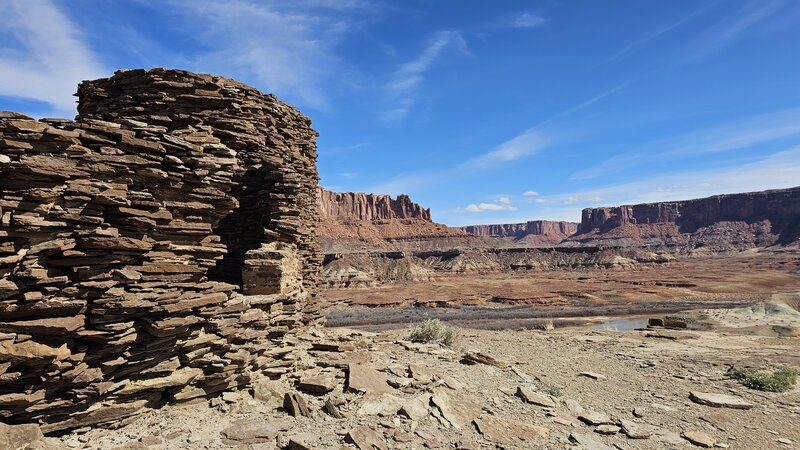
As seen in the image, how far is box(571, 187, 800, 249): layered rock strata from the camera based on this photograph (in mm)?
132125

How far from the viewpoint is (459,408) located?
28.6 ft

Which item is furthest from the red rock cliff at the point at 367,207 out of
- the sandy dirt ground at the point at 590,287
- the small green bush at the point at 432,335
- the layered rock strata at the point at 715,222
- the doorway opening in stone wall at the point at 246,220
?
the doorway opening in stone wall at the point at 246,220

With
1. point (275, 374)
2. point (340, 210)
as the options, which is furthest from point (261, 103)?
point (340, 210)

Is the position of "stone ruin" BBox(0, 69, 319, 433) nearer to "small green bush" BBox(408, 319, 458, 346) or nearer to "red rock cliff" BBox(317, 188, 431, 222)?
"small green bush" BBox(408, 319, 458, 346)

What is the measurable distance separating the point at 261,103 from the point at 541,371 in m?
Answer: 12.2

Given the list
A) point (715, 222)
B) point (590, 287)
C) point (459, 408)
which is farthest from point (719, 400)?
point (715, 222)

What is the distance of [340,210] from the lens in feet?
449

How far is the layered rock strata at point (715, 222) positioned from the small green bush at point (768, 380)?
14738 cm

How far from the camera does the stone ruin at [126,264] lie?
562 centimetres

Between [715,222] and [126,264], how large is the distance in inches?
7489

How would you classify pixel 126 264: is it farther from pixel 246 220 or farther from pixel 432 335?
pixel 432 335

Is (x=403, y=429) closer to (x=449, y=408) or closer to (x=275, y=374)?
(x=449, y=408)

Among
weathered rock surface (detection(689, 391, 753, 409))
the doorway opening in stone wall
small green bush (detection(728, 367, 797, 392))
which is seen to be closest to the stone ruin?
the doorway opening in stone wall

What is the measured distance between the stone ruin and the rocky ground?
64cm
